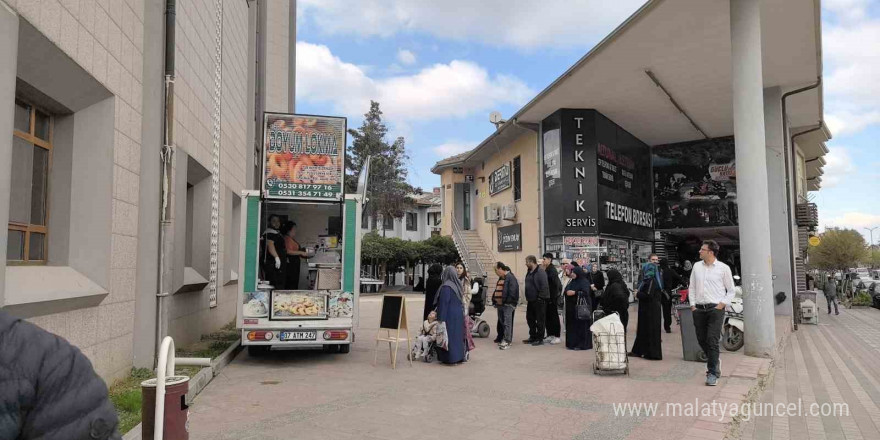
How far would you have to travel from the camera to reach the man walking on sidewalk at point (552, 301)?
39.1 ft

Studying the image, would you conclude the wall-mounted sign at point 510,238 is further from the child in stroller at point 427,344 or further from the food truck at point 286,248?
the child in stroller at point 427,344

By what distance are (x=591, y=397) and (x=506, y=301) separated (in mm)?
4434

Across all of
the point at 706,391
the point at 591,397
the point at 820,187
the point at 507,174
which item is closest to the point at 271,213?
the point at 591,397

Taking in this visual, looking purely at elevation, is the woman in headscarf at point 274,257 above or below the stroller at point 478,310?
above

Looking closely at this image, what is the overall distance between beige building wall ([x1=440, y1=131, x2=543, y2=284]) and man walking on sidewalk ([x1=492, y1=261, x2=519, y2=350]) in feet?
37.8

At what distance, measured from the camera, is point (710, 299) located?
768 centimetres

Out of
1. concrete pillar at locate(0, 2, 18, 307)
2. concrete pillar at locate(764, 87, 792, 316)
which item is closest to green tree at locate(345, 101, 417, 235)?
concrete pillar at locate(764, 87, 792, 316)

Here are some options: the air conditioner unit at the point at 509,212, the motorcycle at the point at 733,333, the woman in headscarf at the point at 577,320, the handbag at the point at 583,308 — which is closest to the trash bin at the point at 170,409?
the handbag at the point at 583,308

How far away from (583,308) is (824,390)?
12.7 feet

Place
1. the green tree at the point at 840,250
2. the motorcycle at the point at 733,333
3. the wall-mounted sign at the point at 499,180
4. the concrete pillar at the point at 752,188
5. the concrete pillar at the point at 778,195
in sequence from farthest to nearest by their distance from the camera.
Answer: the green tree at the point at 840,250 < the wall-mounted sign at the point at 499,180 < the concrete pillar at the point at 778,195 < the motorcycle at the point at 733,333 < the concrete pillar at the point at 752,188

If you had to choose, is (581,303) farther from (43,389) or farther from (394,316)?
(43,389)

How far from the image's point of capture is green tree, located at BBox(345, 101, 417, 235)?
156 ft

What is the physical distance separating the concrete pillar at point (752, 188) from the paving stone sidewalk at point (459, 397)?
68 centimetres

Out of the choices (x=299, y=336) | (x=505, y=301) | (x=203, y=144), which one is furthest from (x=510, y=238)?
(x=299, y=336)
